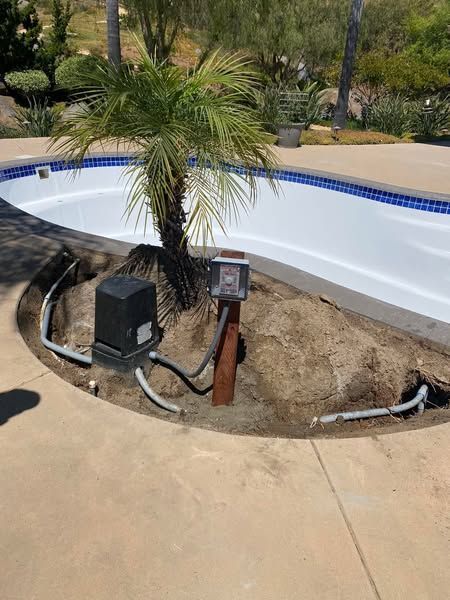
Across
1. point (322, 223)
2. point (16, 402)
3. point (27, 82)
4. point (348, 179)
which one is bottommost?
point (322, 223)

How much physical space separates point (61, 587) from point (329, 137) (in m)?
13.0

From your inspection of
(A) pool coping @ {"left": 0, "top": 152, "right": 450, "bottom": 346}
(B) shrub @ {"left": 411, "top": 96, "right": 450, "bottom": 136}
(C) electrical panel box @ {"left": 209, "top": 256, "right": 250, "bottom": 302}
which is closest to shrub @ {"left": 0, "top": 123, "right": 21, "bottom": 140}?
(A) pool coping @ {"left": 0, "top": 152, "right": 450, "bottom": 346}

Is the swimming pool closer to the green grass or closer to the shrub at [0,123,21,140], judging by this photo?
the shrub at [0,123,21,140]

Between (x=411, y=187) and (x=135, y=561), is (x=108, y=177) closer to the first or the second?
(x=411, y=187)

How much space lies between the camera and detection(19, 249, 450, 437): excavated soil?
3.07 metres

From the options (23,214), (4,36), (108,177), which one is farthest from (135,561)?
(4,36)

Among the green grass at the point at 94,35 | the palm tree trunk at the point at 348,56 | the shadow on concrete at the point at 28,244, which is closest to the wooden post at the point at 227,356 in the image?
the shadow on concrete at the point at 28,244

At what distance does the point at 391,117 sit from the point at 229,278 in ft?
48.4

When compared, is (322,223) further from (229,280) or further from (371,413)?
(229,280)

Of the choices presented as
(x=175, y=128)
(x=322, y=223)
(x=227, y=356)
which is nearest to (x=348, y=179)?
(x=322, y=223)

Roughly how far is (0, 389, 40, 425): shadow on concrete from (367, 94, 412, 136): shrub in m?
15.5

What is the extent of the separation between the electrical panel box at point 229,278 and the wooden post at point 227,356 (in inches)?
4.4

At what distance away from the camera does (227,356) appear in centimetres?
300

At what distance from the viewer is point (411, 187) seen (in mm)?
7457
